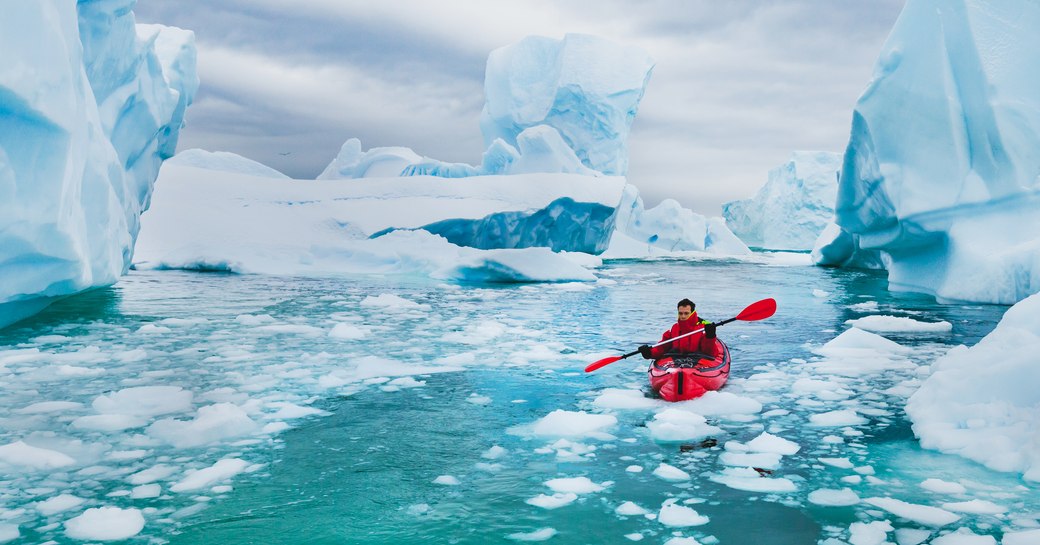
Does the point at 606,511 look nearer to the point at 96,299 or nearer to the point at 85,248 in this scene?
the point at 85,248

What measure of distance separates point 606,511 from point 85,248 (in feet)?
21.6

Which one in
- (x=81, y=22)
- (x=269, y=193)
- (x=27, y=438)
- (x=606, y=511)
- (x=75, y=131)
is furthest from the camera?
(x=269, y=193)

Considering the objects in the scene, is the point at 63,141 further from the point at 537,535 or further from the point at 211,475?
the point at 537,535

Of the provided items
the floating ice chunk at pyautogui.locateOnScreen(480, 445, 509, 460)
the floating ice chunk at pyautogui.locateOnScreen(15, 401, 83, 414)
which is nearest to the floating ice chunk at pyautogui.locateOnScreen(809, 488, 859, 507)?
the floating ice chunk at pyautogui.locateOnScreen(480, 445, 509, 460)

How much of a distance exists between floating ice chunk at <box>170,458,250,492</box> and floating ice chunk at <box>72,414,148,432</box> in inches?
37.7

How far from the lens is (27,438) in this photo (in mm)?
3945

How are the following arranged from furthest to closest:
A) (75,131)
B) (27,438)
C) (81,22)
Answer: (81,22), (75,131), (27,438)

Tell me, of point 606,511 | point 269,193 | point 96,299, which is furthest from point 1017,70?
point 269,193

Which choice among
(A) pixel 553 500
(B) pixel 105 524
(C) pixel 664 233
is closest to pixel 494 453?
(A) pixel 553 500

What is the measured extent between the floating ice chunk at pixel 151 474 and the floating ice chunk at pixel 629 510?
2.03 meters

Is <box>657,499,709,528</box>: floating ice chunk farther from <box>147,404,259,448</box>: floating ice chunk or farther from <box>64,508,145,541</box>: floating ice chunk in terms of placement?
<box>147,404,259,448</box>: floating ice chunk

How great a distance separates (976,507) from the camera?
9.95 ft

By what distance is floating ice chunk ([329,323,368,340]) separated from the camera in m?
7.48

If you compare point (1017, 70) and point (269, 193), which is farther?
point (269, 193)
